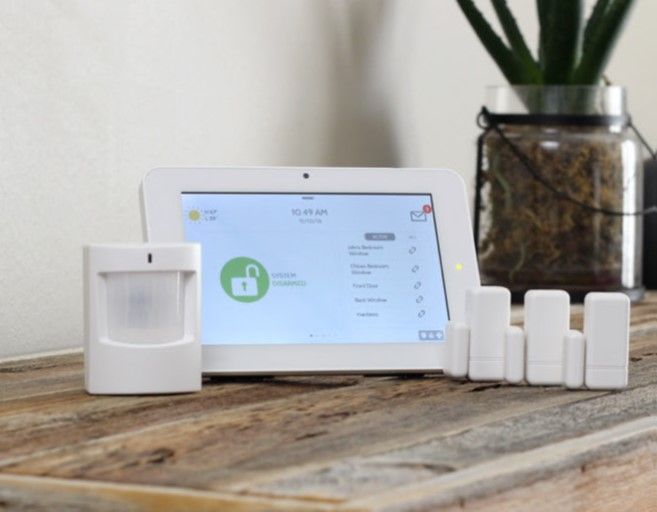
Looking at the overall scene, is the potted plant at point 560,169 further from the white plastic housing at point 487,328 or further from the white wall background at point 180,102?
the white plastic housing at point 487,328

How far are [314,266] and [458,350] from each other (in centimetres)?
12

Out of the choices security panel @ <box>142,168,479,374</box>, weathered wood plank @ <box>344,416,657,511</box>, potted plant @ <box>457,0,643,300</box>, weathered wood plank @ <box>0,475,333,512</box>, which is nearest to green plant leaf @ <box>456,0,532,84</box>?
potted plant @ <box>457,0,643,300</box>

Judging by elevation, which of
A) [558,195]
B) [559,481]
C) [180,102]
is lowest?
[559,481]

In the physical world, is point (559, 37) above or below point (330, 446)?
above

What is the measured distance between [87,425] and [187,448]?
0.33 ft

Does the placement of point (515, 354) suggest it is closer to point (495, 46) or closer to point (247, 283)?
point (247, 283)

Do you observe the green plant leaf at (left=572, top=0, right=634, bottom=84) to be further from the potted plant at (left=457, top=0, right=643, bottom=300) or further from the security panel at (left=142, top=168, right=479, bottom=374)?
the security panel at (left=142, top=168, right=479, bottom=374)

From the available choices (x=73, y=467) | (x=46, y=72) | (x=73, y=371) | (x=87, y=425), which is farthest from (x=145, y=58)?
(x=73, y=467)

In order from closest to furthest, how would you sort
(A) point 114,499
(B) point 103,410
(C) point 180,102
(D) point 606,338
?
(A) point 114,499
(B) point 103,410
(D) point 606,338
(C) point 180,102

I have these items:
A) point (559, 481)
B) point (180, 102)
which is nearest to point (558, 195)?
point (180, 102)

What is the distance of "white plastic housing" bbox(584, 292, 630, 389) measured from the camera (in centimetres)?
98

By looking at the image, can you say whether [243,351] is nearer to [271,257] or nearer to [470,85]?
[271,257]

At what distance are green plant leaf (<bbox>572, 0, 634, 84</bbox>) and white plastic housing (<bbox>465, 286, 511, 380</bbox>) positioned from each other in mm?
857

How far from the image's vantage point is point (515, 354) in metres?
1.01
